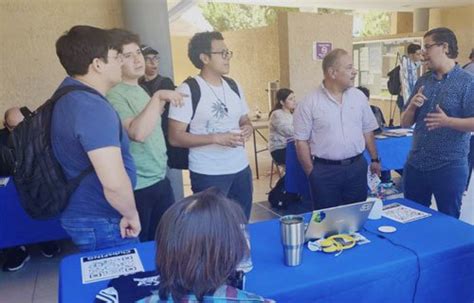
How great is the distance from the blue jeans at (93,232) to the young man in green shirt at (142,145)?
1.18ft

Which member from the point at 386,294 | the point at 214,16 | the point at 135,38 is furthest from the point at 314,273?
the point at 214,16

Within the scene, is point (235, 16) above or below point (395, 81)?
above

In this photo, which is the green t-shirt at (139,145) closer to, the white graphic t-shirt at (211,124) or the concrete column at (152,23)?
the white graphic t-shirt at (211,124)

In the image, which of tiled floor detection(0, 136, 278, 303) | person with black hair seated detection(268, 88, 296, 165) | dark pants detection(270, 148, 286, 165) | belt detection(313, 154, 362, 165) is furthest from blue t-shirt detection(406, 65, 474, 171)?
tiled floor detection(0, 136, 278, 303)

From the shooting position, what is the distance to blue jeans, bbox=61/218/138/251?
57.9 inches

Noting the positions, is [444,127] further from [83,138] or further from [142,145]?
[83,138]

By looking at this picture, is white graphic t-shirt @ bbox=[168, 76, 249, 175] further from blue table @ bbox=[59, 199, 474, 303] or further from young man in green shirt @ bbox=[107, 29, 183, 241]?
blue table @ bbox=[59, 199, 474, 303]

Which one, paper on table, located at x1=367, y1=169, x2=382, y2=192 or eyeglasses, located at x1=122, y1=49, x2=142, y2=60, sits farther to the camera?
paper on table, located at x1=367, y1=169, x2=382, y2=192

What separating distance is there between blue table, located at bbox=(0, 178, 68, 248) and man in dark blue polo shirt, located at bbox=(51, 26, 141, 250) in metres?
1.59

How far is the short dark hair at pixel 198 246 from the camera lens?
34.4 inches

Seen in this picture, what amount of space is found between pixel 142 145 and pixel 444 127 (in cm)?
152

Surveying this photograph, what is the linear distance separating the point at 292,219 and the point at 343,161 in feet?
3.60

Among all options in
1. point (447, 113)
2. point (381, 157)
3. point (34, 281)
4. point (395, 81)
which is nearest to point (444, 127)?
point (447, 113)

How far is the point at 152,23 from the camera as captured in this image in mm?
3547
